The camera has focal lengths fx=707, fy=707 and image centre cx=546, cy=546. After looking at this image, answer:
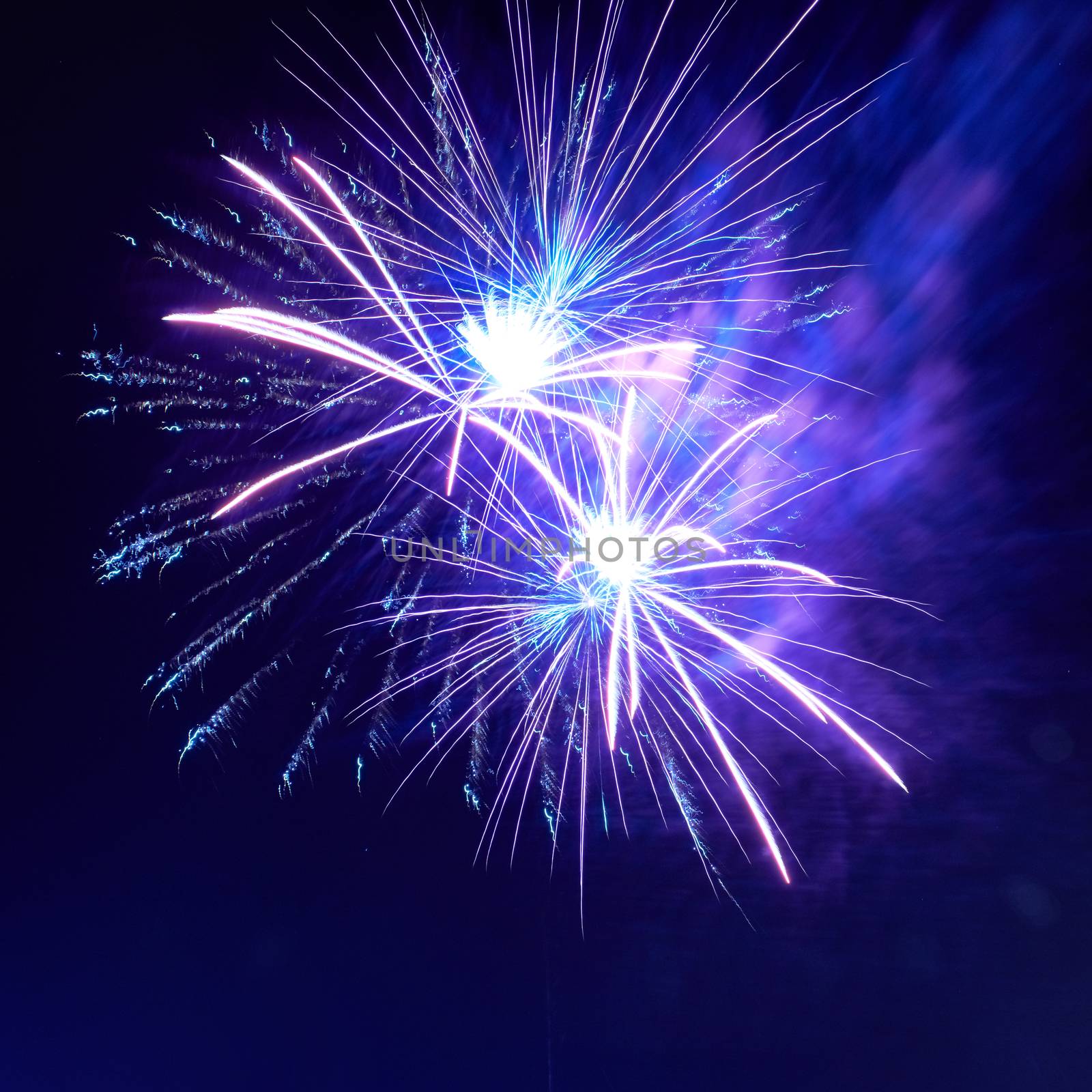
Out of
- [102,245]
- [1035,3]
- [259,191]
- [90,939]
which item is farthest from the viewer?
[90,939]

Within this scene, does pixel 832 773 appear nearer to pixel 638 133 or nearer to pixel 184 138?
pixel 638 133

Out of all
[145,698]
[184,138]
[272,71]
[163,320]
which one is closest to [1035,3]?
[272,71]

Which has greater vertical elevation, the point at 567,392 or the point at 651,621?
the point at 567,392

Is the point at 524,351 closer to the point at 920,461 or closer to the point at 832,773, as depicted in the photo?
the point at 920,461

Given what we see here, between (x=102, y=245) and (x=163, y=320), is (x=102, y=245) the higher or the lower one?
the higher one

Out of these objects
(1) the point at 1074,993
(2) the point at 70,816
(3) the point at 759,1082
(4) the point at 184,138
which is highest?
(4) the point at 184,138

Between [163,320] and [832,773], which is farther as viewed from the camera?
[163,320]

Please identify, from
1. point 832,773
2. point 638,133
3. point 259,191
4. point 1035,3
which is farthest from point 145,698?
point 1035,3

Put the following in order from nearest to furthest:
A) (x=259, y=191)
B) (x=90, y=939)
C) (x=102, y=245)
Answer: (x=259, y=191) → (x=102, y=245) → (x=90, y=939)
